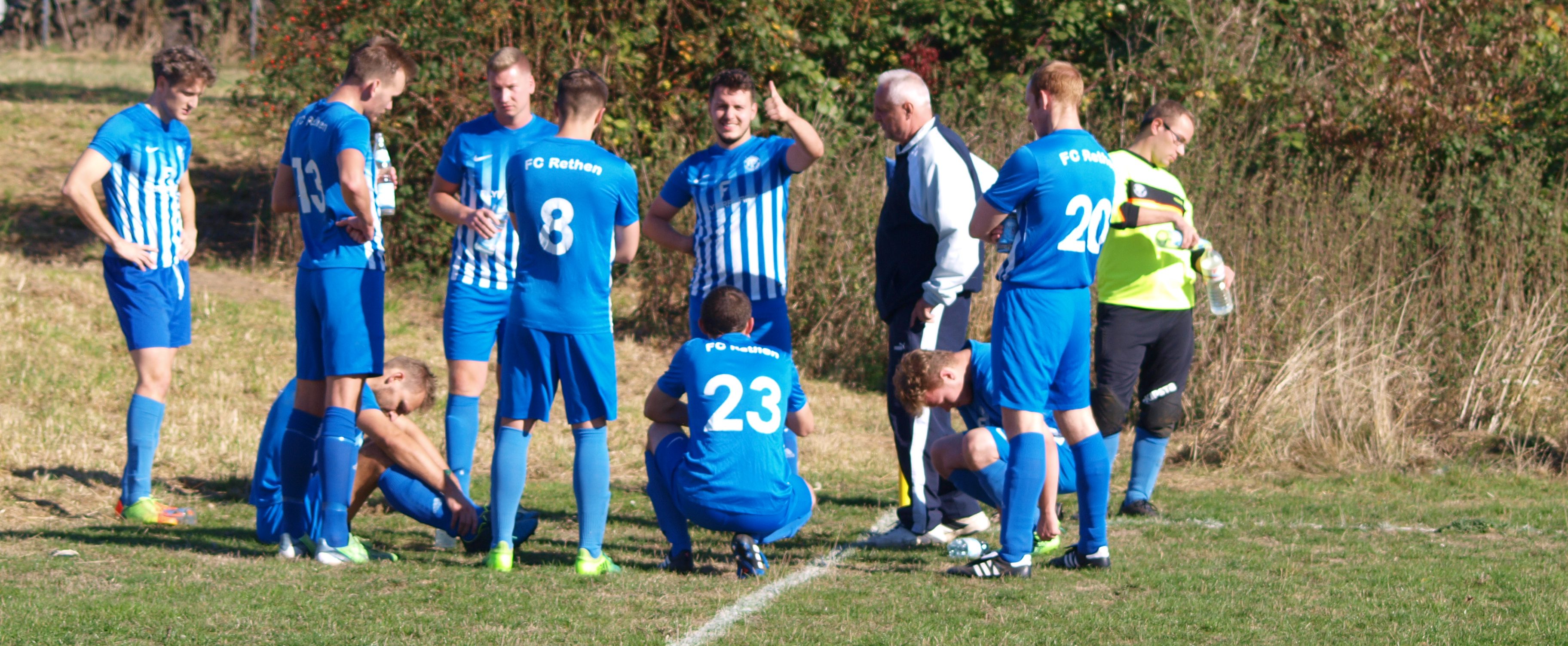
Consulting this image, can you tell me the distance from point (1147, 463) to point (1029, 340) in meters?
2.24

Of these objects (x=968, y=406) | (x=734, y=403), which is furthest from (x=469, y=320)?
(x=968, y=406)

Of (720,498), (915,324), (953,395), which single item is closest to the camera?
(720,498)

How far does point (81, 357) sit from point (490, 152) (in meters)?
5.01

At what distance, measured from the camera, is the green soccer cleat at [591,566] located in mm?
5285

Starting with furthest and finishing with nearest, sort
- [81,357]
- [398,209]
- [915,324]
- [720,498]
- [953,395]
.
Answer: [398,209] < [81,357] < [915,324] < [953,395] < [720,498]

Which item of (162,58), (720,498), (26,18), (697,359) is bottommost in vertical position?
(720,498)

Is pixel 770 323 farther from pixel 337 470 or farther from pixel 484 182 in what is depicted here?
pixel 337 470

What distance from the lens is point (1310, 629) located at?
459 cm

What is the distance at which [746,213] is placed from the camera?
20.0 ft

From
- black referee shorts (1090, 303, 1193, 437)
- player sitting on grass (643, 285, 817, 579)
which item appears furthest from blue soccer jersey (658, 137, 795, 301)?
black referee shorts (1090, 303, 1193, 437)

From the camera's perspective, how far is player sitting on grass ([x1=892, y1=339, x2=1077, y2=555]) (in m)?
5.51

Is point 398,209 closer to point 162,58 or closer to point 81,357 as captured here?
point 81,357

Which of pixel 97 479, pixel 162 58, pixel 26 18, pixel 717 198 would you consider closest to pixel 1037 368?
pixel 717 198

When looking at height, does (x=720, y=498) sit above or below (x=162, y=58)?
below
